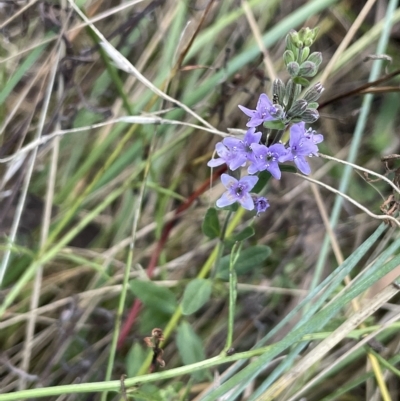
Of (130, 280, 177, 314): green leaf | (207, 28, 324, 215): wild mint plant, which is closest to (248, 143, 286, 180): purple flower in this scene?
(207, 28, 324, 215): wild mint plant

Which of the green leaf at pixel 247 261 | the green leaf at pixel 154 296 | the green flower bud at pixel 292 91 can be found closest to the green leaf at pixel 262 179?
the green flower bud at pixel 292 91

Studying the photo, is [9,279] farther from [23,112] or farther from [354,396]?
[354,396]

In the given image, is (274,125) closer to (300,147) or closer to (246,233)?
(300,147)

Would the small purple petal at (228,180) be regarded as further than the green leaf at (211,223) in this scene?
No

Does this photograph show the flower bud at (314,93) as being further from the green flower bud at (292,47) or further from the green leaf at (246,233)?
the green leaf at (246,233)

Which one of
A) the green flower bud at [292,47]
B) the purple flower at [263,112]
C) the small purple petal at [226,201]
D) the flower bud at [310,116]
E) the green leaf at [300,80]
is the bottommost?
the small purple petal at [226,201]

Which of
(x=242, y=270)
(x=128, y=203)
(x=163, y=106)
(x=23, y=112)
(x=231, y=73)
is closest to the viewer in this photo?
(x=242, y=270)

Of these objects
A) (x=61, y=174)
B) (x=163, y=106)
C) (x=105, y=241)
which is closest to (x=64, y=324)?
(x=105, y=241)

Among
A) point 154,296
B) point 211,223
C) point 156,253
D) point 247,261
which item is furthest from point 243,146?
point 156,253
